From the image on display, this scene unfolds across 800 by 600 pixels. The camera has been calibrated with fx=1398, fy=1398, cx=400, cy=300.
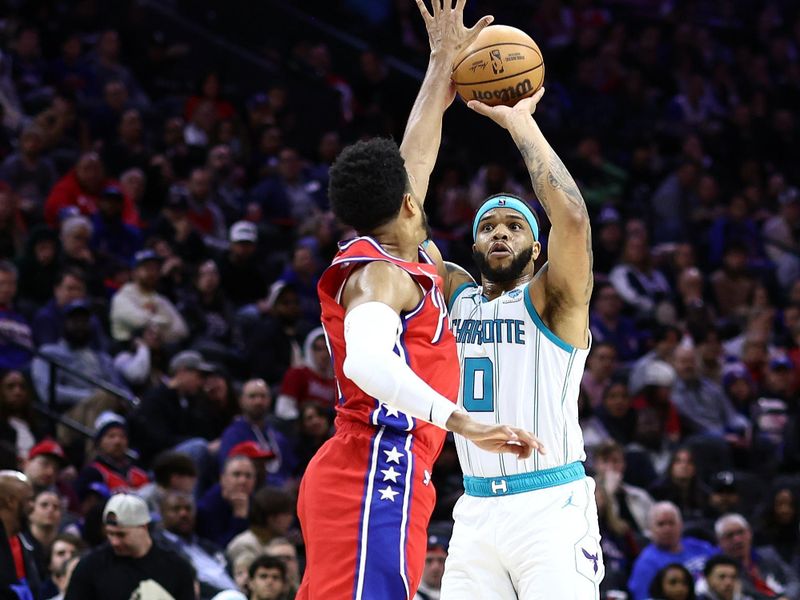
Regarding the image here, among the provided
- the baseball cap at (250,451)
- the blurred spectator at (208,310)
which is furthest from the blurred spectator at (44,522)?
the blurred spectator at (208,310)

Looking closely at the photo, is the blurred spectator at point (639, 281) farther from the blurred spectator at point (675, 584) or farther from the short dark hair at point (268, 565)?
the short dark hair at point (268, 565)

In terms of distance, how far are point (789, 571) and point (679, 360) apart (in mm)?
2535

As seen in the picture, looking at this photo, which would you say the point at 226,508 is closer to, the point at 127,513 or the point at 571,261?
the point at 127,513

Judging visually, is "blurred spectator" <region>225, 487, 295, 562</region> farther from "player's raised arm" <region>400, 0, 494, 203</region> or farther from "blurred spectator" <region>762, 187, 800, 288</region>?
"blurred spectator" <region>762, 187, 800, 288</region>

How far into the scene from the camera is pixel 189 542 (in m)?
9.16

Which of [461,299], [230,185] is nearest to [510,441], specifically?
[461,299]

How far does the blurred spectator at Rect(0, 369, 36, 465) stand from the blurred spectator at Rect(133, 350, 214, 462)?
0.79 m

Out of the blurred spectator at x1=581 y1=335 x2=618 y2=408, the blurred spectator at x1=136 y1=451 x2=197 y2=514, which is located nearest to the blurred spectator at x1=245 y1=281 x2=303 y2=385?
the blurred spectator at x1=136 y1=451 x2=197 y2=514

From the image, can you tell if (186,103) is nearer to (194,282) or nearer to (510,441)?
(194,282)

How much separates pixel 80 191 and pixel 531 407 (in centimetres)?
818

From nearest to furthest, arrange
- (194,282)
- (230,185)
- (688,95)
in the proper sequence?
1. (194,282)
2. (230,185)
3. (688,95)

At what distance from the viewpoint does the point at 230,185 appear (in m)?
14.6

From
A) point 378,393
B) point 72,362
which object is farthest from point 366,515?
point 72,362

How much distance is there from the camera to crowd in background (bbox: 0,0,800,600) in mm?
9945
